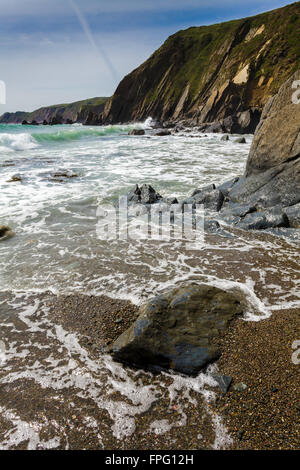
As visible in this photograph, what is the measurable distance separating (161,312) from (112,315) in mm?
898

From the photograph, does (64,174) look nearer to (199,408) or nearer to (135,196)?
(135,196)

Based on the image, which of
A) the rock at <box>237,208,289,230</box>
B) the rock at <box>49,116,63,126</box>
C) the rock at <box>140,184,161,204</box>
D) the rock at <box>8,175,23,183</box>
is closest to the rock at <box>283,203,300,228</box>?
the rock at <box>237,208,289,230</box>

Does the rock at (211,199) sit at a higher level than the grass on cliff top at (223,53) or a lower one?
lower

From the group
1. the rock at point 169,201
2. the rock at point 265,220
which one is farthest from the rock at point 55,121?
the rock at point 265,220

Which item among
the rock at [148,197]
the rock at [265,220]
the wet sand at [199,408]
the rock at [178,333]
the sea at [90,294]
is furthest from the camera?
the rock at [148,197]

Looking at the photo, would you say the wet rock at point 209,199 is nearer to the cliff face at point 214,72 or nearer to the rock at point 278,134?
the rock at point 278,134

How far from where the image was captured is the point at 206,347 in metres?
3.13

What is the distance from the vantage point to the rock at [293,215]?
6.62 metres

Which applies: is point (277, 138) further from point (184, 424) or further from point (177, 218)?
point (184, 424)

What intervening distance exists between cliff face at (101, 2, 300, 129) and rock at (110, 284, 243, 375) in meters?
44.2

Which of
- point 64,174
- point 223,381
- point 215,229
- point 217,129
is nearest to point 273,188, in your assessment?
point 215,229

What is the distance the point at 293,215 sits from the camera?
22.2 ft

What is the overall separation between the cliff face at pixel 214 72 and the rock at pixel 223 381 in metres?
45.1

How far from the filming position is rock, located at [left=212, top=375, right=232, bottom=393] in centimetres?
272
